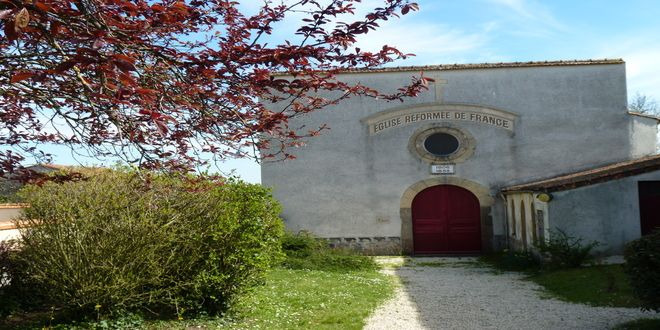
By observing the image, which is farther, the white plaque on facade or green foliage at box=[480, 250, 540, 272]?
the white plaque on facade

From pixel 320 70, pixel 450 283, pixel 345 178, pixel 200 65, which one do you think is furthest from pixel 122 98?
pixel 345 178

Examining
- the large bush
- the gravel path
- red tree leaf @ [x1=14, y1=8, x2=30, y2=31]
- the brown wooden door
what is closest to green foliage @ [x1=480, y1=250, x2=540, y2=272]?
the gravel path

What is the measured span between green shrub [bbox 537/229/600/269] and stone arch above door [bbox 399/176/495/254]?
3971 mm

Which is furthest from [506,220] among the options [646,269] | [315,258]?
[646,269]

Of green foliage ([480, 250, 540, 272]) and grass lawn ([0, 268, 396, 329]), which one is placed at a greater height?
green foliage ([480, 250, 540, 272])

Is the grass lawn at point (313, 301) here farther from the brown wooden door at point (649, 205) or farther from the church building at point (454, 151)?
the brown wooden door at point (649, 205)

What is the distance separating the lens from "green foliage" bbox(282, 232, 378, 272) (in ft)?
43.3

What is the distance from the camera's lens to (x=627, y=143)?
16.3 meters

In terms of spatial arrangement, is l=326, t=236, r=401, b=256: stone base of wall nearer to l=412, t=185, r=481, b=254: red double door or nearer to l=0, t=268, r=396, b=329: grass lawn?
l=412, t=185, r=481, b=254: red double door

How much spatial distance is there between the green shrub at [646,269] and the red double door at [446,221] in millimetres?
10292

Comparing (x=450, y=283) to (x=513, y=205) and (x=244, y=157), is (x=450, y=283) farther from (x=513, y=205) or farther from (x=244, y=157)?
(x=244, y=157)

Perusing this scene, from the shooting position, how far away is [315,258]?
44.8 feet

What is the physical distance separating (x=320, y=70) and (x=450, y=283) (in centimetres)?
841

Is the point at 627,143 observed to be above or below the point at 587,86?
below
